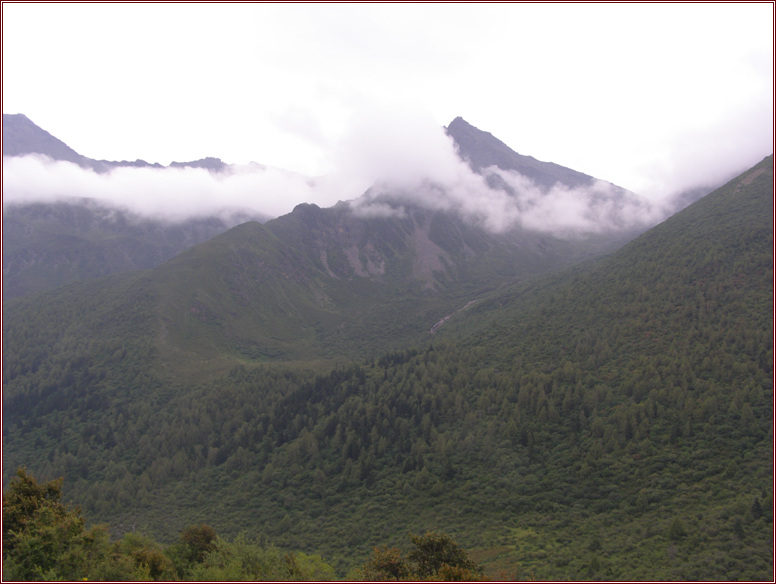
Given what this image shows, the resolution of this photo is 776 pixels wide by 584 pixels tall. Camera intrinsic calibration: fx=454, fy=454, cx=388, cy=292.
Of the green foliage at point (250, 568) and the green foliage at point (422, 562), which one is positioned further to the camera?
the green foliage at point (422, 562)

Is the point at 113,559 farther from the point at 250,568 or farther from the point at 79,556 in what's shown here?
the point at 250,568

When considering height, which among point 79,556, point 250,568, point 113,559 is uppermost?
point 79,556

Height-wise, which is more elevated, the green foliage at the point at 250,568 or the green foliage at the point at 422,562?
the green foliage at the point at 250,568

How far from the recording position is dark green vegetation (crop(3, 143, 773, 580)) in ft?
193

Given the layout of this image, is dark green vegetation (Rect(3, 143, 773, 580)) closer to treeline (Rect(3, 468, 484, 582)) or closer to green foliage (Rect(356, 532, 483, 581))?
green foliage (Rect(356, 532, 483, 581))

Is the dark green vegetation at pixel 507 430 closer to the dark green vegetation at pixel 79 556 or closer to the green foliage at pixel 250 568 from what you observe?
the green foliage at pixel 250 568

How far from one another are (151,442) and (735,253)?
A: 146 meters

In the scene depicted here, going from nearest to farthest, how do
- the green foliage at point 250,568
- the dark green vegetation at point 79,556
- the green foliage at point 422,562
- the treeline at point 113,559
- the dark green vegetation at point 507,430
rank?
1. the dark green vegetation at point 79,556
2. the treeline at point 113,559
3. the green foliage at point 250,568
4. the green foliage at point 422,562
5. the dark green vegetation at point 507,430

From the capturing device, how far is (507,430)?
272 ft

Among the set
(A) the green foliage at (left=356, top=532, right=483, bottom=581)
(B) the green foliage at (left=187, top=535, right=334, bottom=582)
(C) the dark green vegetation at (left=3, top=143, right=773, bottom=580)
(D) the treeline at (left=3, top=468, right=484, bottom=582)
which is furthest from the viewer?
(C) the dark green vegetation at (left=3, top=143, right=773, bottom=580)

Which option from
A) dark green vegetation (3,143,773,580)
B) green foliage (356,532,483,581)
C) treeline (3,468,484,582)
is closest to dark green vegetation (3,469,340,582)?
treeline (3,468,484,582)

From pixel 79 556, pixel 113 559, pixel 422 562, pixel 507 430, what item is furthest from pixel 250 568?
pixel 507 430

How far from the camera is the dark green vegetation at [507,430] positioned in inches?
2314

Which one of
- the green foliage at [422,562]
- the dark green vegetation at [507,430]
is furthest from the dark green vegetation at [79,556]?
the dark green vegetation at [507,430]
